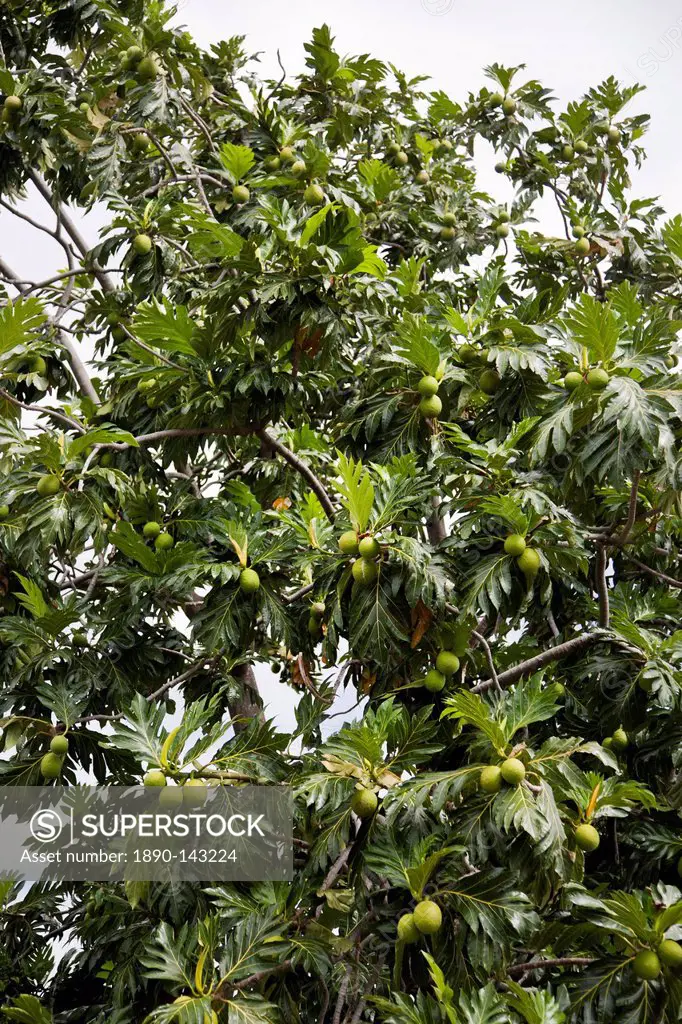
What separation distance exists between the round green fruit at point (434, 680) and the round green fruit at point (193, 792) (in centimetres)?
61

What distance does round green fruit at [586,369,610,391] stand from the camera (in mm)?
2408

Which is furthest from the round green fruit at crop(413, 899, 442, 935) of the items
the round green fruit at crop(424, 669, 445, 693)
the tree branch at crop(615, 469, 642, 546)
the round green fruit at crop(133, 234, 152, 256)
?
the round green fruit at crop(133, 234, 152, 256)

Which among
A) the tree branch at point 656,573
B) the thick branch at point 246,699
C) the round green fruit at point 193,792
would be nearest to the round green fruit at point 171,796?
the round green fruit at point 193,792

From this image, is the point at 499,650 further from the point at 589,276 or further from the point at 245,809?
the point at 589,276

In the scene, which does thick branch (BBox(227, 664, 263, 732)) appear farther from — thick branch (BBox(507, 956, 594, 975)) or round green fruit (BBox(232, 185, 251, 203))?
round green fruit (BBox(232, 185, 251, 203))

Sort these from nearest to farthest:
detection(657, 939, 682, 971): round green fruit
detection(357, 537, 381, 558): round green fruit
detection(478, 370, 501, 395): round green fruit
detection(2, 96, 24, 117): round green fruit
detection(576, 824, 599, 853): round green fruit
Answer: detection(657, 939, 682, 971): round green fruit < detection(576, 824, 599, 853): round green fruit < detection(357, 537, 381, 558): round green fruit < detection(478, 370, 501, 395): round green fruit < detection(2, 96, 24, 117): round green fruit

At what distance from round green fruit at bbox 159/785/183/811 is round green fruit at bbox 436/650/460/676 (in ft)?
2.32

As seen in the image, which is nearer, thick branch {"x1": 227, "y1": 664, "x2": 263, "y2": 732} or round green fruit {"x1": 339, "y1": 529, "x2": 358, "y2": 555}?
round green fruit {"x1": 339, "y1": 529, "x2": 358, "y2": 555}

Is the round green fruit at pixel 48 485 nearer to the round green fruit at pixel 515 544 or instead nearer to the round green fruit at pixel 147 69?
the round green fruit at pixel 515 544

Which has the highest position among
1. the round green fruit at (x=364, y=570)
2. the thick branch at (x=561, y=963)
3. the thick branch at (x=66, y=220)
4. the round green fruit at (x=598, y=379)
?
the thick branch at (x=66, y=220)

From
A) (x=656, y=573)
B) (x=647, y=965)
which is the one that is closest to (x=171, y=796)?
(x=647, y=965)

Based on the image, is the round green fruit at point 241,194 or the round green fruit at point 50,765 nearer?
the round green fruit at point 50,765

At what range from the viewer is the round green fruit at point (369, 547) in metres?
2.33

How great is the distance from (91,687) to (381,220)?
8.03 feet
